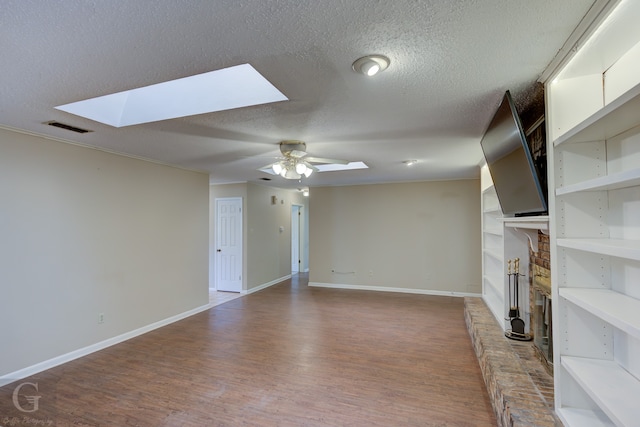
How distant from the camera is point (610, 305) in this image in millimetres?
1388

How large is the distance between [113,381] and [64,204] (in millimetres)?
1908

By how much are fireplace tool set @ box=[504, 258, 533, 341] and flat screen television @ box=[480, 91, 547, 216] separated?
92cm

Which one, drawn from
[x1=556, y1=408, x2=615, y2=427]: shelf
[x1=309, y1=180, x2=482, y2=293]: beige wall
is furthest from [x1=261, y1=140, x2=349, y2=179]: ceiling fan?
[x1=309, y1=180, x2=482, y2=293]: beige wall

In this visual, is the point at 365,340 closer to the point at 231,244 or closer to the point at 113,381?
the point at 113,381

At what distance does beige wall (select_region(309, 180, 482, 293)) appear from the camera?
233 inches

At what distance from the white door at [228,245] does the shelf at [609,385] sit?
5.59m

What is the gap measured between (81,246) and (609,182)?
4.47 metres

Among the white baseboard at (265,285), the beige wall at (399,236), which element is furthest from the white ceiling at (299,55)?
the white baseboard at (265,285)

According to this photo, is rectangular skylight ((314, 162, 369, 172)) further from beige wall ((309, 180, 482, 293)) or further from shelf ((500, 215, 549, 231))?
shelf ((500, 215, 549, 231))

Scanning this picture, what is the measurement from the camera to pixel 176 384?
2.72 m

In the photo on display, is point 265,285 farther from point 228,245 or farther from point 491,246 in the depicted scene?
point 491,246

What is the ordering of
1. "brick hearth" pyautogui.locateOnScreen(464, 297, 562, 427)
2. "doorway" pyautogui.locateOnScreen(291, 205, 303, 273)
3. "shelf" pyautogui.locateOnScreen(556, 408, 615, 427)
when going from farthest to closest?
"doorway" pyautogui.locateOnScreen(291, 205, 303, 273), "brick hearth" pyautogui.locateOnScreen(464, 297, 562, 427), "shelf" pyautogui.locateOnScreen(556, 408, 615, 427)

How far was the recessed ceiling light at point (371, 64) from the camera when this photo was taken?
5.31ft

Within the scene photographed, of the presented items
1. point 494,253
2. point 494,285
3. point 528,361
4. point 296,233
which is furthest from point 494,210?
point 296,233
